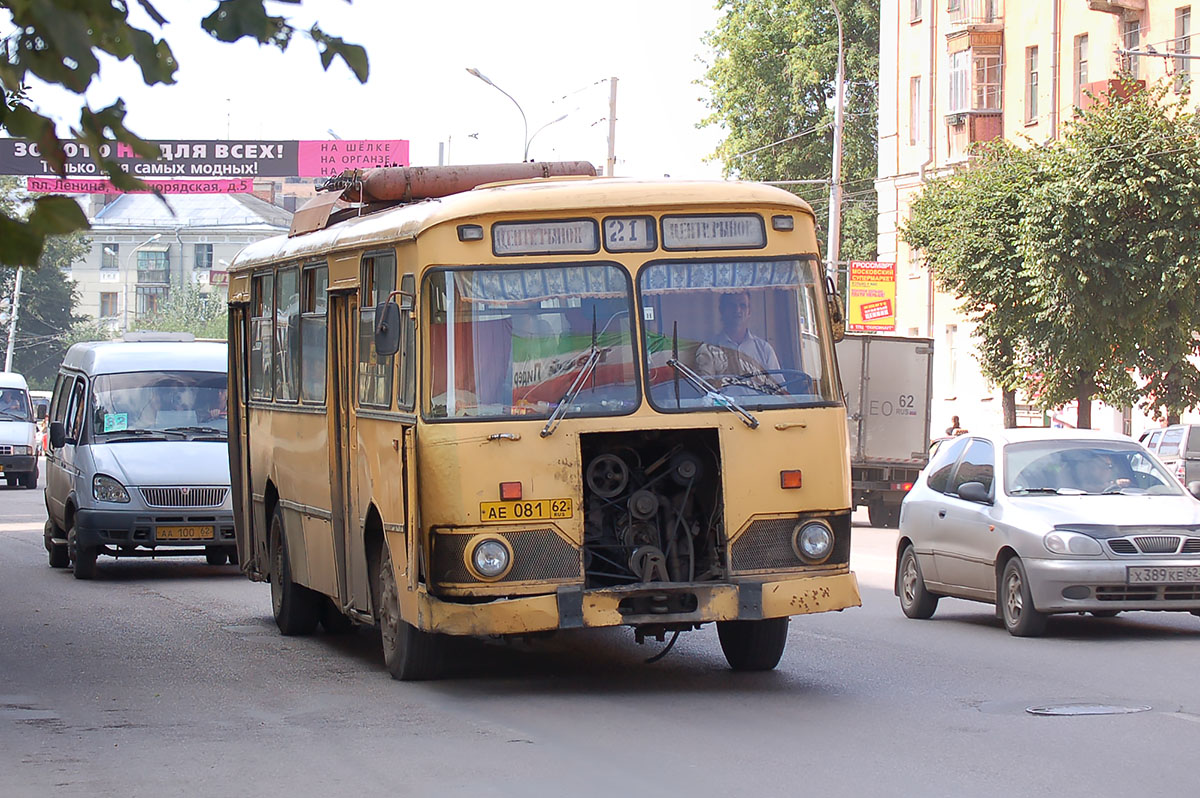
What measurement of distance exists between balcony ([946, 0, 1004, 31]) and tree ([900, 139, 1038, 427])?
12.5 m

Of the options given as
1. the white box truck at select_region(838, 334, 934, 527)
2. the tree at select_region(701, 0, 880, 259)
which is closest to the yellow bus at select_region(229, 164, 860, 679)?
the white box truck at select_region(838, 334, 934, 527)

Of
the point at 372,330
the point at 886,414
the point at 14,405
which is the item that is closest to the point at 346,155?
the point at 14,405

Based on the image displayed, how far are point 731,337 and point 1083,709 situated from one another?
2.64 m

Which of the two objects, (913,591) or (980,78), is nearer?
(913,591)

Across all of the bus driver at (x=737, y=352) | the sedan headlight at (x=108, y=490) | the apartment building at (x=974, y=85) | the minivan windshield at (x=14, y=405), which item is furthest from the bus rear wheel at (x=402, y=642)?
the minivan windshield at (x=14, y=405)

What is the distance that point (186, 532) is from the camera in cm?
1894

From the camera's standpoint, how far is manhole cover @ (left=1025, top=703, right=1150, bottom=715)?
9.76 m

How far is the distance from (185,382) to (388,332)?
10.6m

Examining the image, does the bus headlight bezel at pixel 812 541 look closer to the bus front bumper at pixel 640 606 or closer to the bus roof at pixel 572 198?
the bus front bumper at pixel 640 606

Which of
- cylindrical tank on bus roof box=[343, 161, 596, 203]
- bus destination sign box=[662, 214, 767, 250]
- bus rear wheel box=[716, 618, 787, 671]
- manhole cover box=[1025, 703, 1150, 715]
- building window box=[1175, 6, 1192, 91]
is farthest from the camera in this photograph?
building window box=[1175, 6, 1192, 91]

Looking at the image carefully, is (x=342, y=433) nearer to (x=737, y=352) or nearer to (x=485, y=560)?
(x=485, y=560)

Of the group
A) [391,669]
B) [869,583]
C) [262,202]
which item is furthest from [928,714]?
[262,202]

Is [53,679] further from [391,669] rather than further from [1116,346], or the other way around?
[1116,346]

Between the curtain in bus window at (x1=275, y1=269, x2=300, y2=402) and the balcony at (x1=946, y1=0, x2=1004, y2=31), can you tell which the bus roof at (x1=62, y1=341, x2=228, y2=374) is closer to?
the curtain in bus window at (x1=275, y1=269, x2=300, y2=402)
